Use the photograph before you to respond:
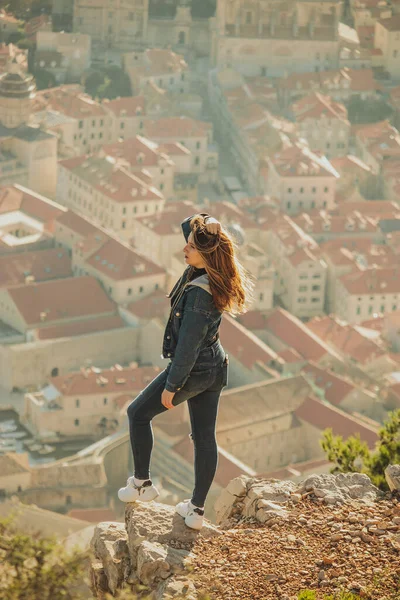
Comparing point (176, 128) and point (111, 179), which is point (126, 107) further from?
point (111, 179)

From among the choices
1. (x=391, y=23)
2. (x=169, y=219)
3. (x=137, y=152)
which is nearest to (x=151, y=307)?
(x=169, y=219)

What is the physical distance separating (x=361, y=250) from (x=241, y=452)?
38.5ft

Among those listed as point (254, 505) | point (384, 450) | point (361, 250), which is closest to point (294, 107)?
point (361, 250)

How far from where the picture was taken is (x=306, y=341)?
30.0 m

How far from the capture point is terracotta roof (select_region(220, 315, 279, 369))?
2791 centimetres

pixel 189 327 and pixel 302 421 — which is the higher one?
pixel 189 327

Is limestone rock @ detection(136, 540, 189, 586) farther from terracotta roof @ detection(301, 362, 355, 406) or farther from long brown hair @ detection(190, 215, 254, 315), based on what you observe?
terracotta roof @ detection(301, 362, 355, 406)

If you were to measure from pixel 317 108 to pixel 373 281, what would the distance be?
1273 centimetres

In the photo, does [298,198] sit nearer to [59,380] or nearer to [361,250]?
[361,250]

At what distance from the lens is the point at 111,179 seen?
3697 centimetres

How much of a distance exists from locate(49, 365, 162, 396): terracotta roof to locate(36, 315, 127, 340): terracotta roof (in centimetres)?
227

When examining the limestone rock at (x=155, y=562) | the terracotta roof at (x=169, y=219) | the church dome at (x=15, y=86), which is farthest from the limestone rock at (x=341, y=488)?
the church dome at (x=15, y=86)

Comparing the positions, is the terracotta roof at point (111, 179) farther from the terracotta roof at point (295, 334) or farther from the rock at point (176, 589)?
the rock at point (176, 589)

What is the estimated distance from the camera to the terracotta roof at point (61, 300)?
3000cm
